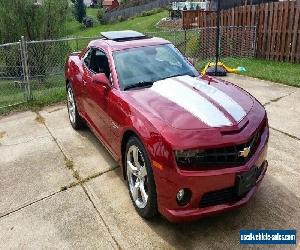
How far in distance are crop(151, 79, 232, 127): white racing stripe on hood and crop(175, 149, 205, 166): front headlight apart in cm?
32

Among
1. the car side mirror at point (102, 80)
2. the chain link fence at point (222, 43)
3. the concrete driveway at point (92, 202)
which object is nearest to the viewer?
the concrete driveway at point (92, 202)

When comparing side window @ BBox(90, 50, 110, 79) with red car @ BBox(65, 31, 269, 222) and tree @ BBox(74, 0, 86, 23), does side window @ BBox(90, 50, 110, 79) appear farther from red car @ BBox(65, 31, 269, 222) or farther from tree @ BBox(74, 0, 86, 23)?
tree @ BBox(74, 0, 86, 23)

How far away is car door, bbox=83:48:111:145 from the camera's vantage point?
4441mm

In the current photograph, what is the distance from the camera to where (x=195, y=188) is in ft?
10.0

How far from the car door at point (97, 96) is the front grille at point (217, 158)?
4.99 ft

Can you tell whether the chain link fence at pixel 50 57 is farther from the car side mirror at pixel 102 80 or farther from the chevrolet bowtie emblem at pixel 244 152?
the chevrolet bowtie emblem at pixel 244 152

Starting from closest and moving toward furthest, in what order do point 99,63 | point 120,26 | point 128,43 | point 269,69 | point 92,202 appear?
1. point 92,202
2. point 128,43
3. point 99,63
4. point 269,69
5. point 120,26

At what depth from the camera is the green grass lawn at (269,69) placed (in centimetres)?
898

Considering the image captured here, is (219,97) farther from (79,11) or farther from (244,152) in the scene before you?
(79,11)

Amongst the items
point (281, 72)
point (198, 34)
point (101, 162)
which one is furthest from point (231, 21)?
point (101, 162)

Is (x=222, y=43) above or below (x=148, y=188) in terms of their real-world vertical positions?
above

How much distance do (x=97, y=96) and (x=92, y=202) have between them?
4.53 feet

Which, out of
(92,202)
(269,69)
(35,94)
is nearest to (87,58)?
(92,202)

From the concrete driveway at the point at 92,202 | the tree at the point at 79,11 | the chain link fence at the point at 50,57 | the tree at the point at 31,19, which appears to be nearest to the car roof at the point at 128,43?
the concrete driveway at the point at 92,202
